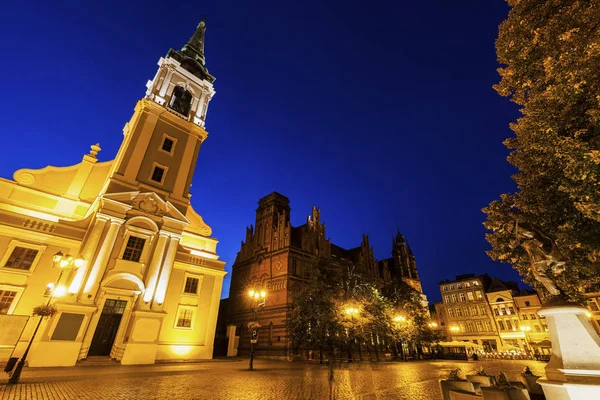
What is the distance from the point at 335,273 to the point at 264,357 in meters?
12.1

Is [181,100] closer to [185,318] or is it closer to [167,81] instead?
[167,81]

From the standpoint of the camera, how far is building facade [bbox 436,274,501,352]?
166ft

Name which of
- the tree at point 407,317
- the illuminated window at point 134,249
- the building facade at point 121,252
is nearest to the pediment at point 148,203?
the building facade at point 121,252

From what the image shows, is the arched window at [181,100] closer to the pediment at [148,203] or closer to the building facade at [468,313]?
the pediment at [148,203]

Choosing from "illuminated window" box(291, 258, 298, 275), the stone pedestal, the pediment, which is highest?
the pediment

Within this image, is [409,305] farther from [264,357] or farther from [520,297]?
[520,297]

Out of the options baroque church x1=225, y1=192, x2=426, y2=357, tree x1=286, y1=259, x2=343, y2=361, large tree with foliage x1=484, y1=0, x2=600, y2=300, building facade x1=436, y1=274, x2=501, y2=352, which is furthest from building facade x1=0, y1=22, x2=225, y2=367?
building facade x1=436, y1=274, x2=501, y2=352

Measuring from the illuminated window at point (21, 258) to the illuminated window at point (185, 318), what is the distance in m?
10.1

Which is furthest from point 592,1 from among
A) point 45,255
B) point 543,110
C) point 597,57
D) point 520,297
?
point 520,297

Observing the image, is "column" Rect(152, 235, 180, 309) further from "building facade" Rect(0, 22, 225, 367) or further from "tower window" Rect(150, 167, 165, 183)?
"tower window" Rect(150, 167, 165, 183)

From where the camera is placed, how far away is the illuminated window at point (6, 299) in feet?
51.5

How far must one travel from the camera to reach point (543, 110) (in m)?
7.67

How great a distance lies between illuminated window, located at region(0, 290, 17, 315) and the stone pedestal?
79.9 feet

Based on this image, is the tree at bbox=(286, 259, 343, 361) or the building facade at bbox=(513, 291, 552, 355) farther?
the building facade at bbox=(513, 291, 552, 355)
